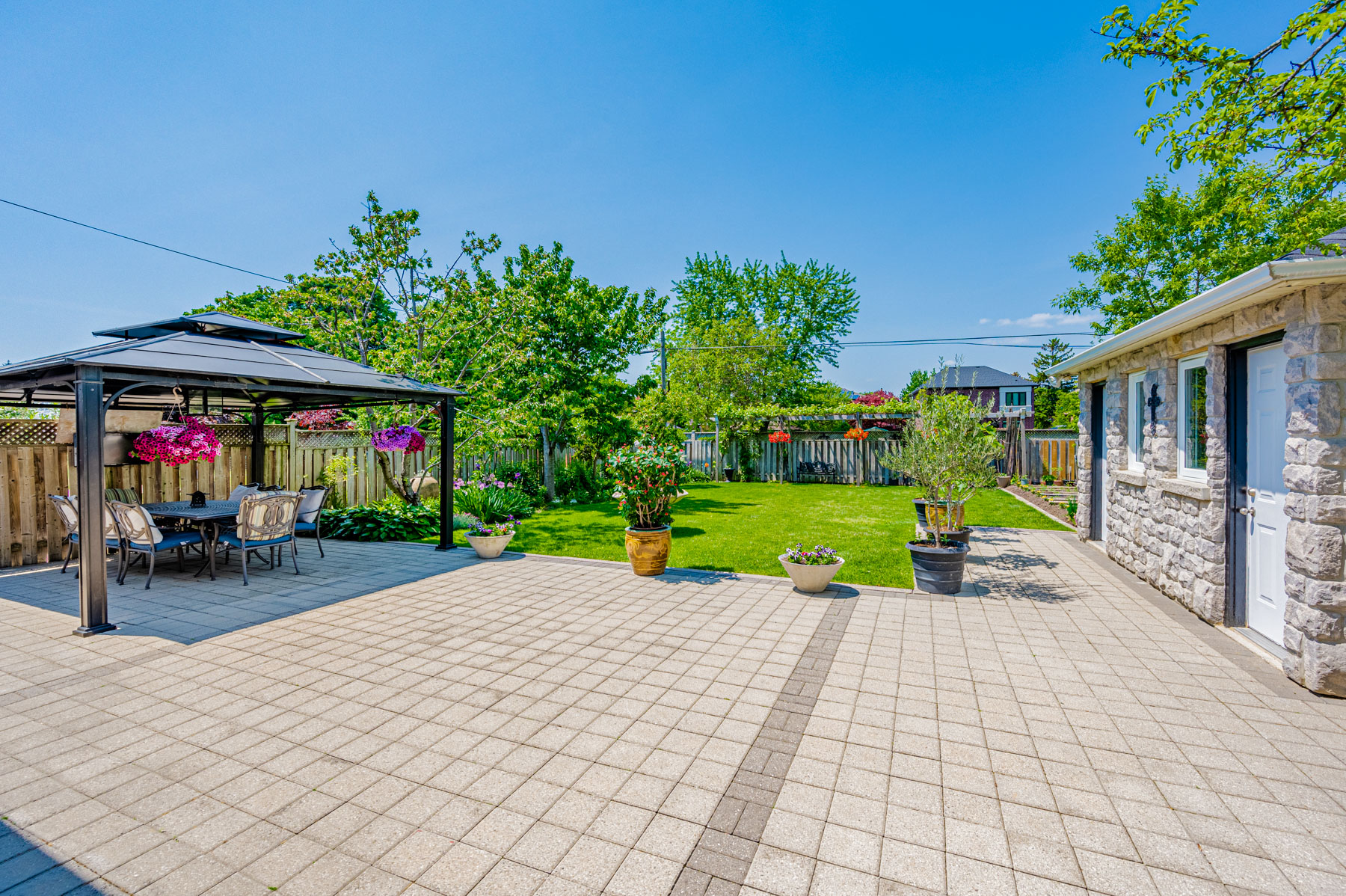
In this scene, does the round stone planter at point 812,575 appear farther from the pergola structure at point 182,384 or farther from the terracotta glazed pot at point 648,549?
the pergola structure at point 182,384

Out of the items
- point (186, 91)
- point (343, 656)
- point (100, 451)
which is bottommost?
point (343, 656)

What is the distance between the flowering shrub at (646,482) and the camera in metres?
6.59

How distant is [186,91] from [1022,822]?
1435cm

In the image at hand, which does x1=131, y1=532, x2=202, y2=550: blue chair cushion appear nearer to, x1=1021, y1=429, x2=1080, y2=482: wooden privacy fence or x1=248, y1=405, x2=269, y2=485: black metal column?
x1=248, y1=405, x2=269, y2=485: black metal column

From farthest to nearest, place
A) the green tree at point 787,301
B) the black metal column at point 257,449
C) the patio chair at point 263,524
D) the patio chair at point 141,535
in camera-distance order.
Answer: the green tree at point 787,301 → the black metal column at point 257,449 → the patio chair at point 263,524 → the patio chair at point 141,535

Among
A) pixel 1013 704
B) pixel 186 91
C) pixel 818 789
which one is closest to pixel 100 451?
pixel 818 789

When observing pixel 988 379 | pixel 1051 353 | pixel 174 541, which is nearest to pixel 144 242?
pixel 174 541

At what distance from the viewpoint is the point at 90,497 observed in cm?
470

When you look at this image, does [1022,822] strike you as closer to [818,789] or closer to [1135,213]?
[818,789]

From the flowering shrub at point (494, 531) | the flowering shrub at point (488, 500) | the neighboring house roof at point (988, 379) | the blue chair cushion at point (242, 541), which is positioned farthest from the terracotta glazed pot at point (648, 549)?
the neighboring house roof at point (988, 379)

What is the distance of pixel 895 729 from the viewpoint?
3.07 metres

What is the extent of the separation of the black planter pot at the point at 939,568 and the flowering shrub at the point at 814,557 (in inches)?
32.4

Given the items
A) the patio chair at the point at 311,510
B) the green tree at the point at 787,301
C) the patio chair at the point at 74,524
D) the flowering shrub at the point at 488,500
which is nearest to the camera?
the patio chair at the point at 74,524

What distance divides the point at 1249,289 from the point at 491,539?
300 inches
